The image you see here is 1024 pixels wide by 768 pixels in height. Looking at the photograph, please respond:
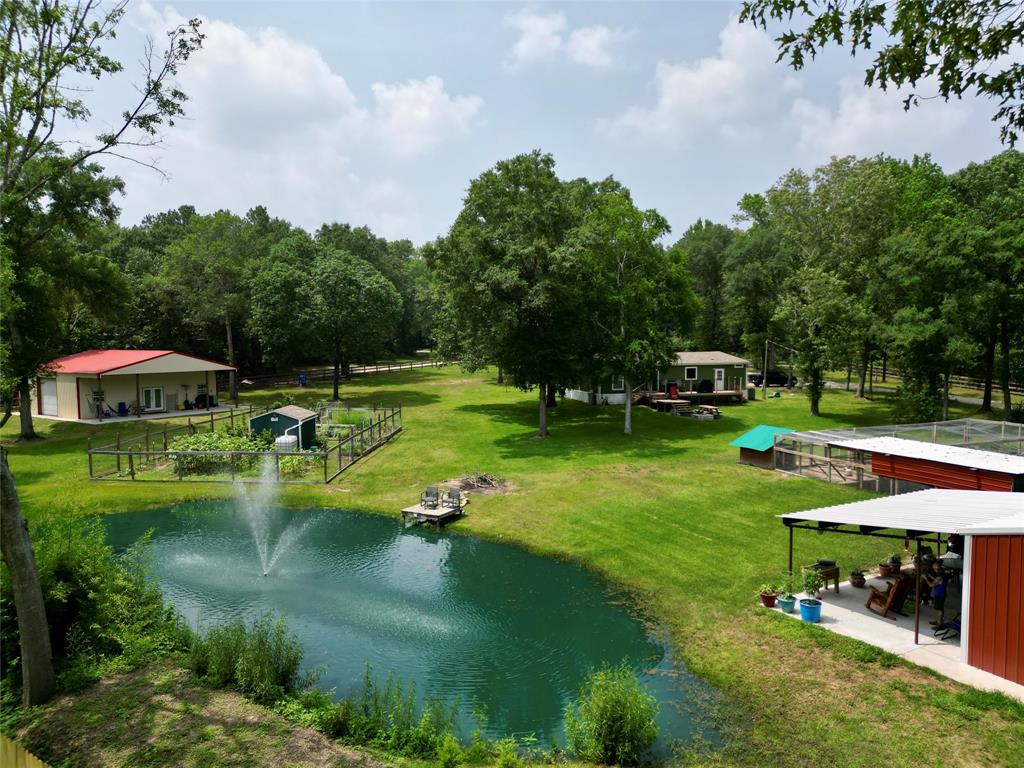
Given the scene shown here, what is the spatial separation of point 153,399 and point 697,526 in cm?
3827

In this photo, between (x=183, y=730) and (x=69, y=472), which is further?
(x=69, y=472)

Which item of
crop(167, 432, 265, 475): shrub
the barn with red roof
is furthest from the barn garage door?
crop(167, 432, 265, 475): shrub

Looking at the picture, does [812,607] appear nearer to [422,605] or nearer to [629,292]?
[422,605]

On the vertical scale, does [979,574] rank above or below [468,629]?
above

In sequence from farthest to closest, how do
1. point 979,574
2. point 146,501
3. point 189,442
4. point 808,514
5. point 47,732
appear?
point 189,442 < point 146,501 < point 808,514 < point 979,574 < point 47,732

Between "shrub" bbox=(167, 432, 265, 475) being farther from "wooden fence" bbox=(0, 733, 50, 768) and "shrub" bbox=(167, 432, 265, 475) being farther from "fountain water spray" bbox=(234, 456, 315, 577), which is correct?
"wooden fence" bbox=(0, 733, 50, 768)

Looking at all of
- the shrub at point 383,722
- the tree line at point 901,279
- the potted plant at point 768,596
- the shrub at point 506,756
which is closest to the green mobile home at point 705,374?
the tree line at point 901,279

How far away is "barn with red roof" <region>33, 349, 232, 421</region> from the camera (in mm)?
41031

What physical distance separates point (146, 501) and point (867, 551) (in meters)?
25.6

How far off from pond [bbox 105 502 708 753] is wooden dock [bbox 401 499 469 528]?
0.49 meters

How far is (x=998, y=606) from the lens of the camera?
11.6 metres

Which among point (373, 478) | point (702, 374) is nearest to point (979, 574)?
point (373, 478)

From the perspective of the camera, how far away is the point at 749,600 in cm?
1567

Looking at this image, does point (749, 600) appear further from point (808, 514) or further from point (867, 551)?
point (867, 551)
